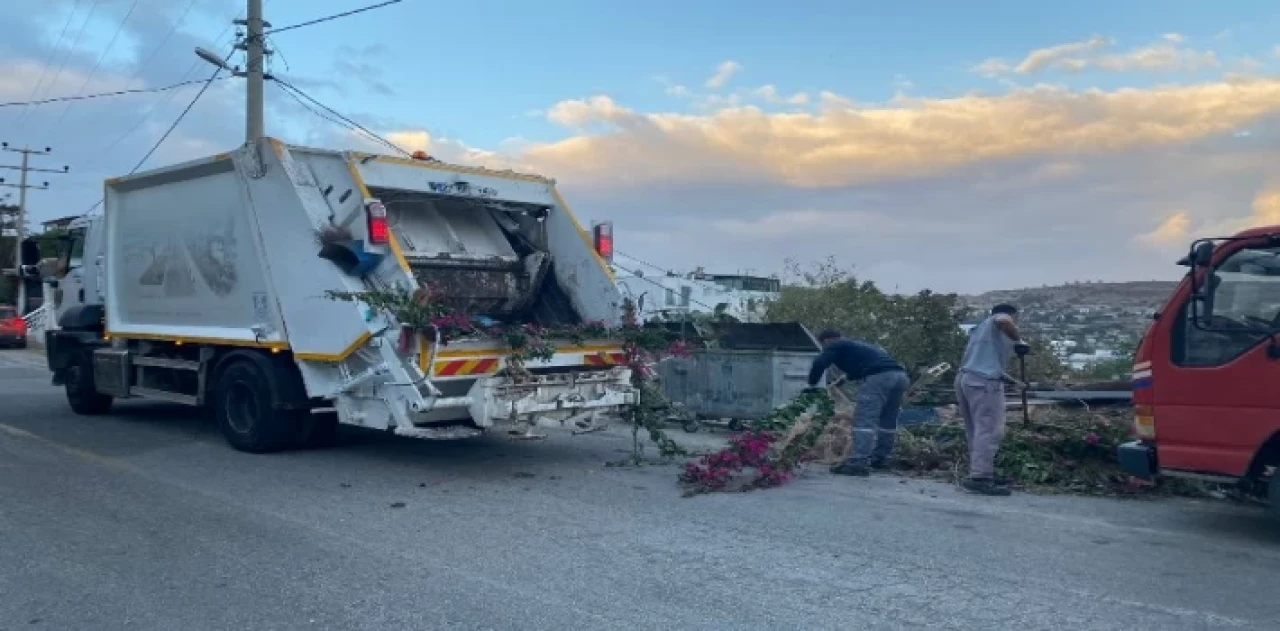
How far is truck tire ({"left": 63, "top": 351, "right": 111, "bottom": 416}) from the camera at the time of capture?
12.7m

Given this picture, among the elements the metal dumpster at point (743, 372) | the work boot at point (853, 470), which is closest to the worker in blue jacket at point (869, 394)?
the work boot at point (853, 470)

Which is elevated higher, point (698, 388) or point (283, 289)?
point (283, 289)

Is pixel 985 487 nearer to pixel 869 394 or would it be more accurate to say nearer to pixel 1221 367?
pixel 869 394

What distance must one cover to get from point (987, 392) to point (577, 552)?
374cm

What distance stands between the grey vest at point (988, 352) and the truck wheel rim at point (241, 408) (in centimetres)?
630

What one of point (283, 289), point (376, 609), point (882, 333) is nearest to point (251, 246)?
point (283, 289)

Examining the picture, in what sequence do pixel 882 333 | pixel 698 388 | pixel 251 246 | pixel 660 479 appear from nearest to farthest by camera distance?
pixel 660 479 → pixel 251 246 → pixel 698 388 → pixel 882 333

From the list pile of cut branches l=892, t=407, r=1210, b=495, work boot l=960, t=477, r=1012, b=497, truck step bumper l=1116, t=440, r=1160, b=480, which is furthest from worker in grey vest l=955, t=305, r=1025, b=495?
truck step bumper l=1116, t=440, r=1160, b=480

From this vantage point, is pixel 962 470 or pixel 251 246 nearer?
pixel 962 470

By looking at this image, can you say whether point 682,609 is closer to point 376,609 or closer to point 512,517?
point 376,609

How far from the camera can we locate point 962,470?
8812 millimetres

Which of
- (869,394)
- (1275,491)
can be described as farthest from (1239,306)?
(869,394)

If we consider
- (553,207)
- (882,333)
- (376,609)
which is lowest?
(376,609)

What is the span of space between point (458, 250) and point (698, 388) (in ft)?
13.4
